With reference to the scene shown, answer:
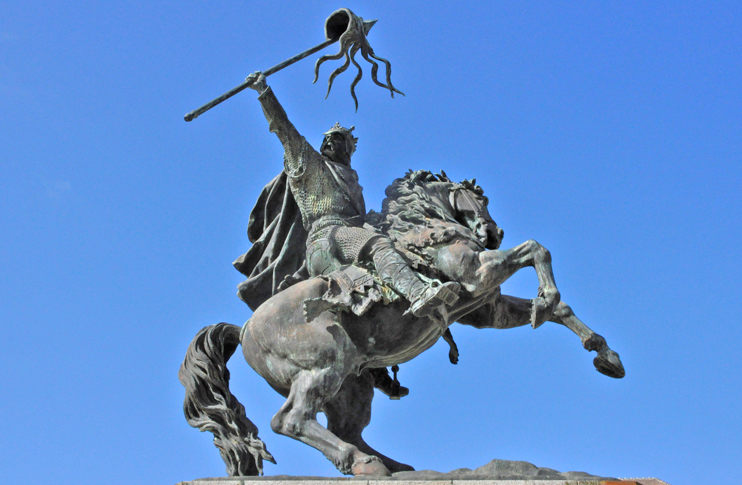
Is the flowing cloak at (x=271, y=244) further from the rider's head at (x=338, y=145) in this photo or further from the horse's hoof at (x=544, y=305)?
the horse's hoof at (x=544, y=305)

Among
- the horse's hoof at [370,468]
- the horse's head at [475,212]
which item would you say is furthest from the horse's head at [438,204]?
the horse's hoof at [370,468]

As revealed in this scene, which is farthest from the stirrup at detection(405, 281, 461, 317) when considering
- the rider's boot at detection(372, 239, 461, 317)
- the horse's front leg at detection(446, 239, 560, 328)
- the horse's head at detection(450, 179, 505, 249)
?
the horse's head at detection(450, 179, 505, 249)

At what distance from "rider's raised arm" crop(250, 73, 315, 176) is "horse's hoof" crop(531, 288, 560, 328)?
2.50 metres

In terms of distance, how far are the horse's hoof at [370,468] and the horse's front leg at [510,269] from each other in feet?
5.72

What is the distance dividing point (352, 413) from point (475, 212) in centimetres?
223

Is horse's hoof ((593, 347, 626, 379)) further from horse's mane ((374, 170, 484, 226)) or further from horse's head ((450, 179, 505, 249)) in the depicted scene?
horse's mane ((374, 170, 484, 226))

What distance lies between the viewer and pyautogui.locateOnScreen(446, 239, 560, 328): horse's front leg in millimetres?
8422

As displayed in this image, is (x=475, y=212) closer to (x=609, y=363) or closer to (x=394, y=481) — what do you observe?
(x=609, y=363)

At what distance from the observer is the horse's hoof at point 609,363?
8961 mm

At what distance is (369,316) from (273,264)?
4.59 ft

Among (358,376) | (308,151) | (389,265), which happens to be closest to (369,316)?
(389,265)

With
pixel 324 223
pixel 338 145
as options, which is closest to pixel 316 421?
pixel 324 223

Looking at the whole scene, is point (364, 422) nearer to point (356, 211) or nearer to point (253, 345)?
point (253, 345)

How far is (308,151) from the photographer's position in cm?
923
